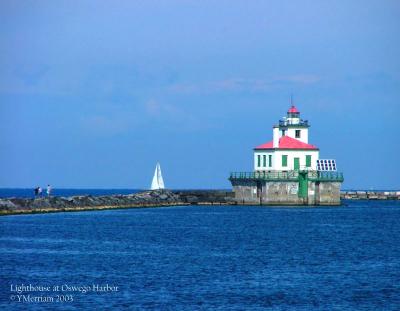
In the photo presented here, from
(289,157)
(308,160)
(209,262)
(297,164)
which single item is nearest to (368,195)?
(308,160)

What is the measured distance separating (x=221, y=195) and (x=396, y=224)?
33.7 meters

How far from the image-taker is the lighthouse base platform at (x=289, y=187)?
A: 91562 mm

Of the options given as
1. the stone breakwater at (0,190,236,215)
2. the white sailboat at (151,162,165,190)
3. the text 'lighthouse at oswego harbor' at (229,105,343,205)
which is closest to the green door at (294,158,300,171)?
the text 'lighthouse at oswego harbor' at (229,105,343,205)

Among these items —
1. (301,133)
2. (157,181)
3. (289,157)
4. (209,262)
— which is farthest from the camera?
(157,181)

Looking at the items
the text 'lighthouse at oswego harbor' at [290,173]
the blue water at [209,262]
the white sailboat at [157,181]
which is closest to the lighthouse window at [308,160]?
the text 'lighthouse at oswego harbor' at [290,173]

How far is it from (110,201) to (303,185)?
19.7 meters

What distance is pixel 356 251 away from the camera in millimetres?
51438

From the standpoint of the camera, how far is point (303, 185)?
9212cm

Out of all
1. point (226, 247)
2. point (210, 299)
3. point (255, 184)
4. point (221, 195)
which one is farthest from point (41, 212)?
point (210, 299)

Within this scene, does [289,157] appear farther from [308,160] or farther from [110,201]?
[110,201]

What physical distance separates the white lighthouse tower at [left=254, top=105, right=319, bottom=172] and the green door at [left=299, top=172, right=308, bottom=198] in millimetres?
804

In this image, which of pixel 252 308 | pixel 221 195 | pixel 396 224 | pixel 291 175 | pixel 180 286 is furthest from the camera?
pixel 221 195

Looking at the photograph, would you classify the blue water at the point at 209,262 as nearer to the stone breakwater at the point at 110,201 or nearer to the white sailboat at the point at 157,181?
the stone breakwater at the point at 110,201

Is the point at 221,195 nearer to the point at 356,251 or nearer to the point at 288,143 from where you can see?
the point at 288,143
